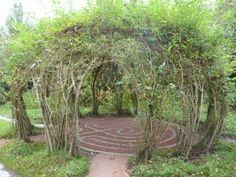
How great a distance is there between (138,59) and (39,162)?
8.56ft

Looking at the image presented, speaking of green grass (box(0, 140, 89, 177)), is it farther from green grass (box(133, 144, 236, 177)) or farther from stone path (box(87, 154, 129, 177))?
green grass (box(133, 144, 236, 177))

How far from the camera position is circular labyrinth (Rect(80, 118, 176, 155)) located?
22.5ft

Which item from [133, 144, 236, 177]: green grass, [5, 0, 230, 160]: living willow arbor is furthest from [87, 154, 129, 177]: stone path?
[5, 0, 230, 160]: living willow arbor

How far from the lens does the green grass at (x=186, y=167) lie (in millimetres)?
5113

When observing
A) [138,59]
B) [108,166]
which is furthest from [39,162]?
[138,59]

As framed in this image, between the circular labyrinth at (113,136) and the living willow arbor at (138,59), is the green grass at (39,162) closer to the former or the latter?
the living willow arbor at (138,59)

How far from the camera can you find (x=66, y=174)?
5000 millimetres

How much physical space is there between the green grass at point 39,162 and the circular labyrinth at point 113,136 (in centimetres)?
107

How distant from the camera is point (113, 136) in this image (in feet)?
26.1

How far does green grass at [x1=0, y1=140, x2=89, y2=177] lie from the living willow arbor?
10.5 inches

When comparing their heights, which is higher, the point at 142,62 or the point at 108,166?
the point at 142,62

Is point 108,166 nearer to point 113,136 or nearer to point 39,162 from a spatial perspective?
point 39,162

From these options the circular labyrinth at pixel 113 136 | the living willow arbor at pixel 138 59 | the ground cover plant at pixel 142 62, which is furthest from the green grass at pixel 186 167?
the circular labyrinth at pixel 113 136

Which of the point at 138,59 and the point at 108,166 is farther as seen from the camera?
the point at 108,166
